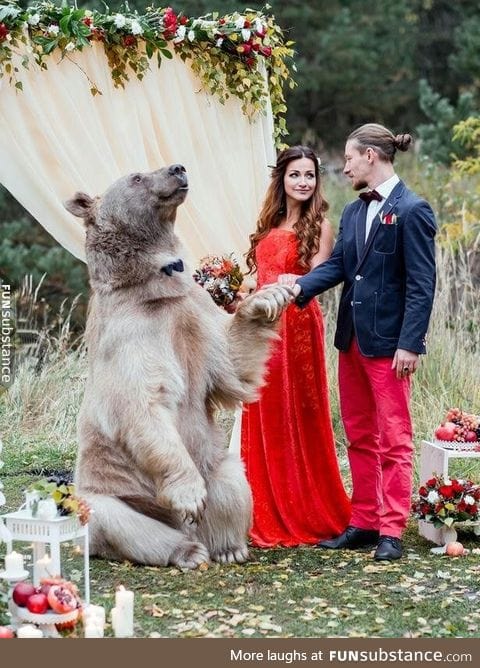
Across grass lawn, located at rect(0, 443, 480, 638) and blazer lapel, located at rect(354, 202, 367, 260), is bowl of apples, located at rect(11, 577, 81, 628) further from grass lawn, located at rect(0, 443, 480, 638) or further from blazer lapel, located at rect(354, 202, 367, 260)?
blazer lapel, located at rect(354, 202, 367, 260)

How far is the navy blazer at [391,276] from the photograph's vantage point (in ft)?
15.7

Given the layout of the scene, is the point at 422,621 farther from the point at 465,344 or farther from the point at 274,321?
the point at 465,344

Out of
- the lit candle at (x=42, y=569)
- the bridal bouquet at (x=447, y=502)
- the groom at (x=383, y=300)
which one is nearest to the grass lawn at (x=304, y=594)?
the bridal bouquet at (x=447, y=502)

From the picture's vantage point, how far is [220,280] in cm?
546

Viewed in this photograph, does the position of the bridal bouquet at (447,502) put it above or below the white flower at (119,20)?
below

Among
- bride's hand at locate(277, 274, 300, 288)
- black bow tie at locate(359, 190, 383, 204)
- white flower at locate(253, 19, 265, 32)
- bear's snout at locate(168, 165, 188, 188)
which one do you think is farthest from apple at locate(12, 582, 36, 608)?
white flower at locate(253, 19, 265, 32)

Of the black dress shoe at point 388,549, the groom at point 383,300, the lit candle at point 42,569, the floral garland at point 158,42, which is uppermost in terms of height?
the floral garland at point 158,42

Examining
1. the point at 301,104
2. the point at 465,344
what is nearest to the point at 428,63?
the point at 301,104

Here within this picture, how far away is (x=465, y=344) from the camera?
26.8 feet

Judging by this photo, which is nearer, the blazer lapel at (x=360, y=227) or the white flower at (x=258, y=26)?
the blazer lapel at (x=360, y=227)

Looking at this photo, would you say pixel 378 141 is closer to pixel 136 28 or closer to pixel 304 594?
pixel 136 28

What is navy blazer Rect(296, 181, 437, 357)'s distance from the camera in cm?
479

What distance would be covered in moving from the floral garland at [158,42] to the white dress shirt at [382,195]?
1450 mm

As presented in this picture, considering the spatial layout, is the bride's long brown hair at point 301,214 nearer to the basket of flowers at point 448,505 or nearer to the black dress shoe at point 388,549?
the basket of flowers at point 448,505
